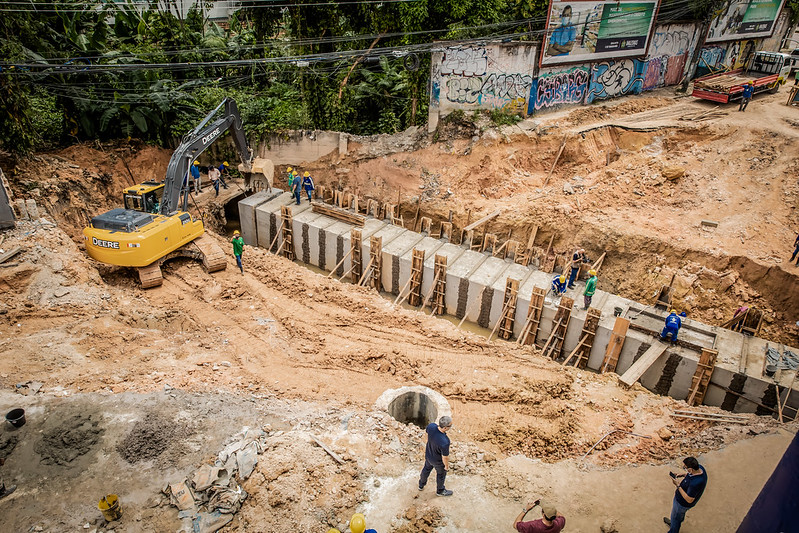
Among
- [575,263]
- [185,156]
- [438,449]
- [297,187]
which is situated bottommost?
[575,263]

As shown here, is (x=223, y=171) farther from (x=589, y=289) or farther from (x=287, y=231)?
(x=589, y=289)

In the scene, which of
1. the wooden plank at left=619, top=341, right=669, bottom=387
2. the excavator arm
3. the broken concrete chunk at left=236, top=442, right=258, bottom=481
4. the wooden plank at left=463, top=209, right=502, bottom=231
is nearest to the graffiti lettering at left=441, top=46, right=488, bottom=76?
the wooden plank at left=463, top=209, right=502, bottom=231

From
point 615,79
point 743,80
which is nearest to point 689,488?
point 615,79

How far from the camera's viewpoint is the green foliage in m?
21.9

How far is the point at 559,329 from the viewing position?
14289 mm

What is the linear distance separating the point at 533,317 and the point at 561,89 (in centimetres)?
1395

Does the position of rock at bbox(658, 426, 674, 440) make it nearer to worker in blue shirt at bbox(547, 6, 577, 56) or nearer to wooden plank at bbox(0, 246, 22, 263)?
wooden plank at bbox(0, 246, 22, 263)

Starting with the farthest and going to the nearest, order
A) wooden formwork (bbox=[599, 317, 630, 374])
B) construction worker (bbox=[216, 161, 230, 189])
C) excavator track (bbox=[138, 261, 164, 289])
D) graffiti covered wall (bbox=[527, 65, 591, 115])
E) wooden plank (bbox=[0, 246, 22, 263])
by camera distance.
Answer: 1. graffiti covered wall (bbox=[527, 65, 591, 115])
2. construction worker (bbox=[216, 161, 230, 189])
3. excavator track (bbox=[138, 261, 164, 289])
4. wooden formwork (bbox=[599, 317, 630, 374])
5. wooden plank (bbox=[0, 246, 22, 263])

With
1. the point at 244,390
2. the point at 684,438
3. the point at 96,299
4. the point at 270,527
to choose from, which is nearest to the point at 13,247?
the point at 96,299

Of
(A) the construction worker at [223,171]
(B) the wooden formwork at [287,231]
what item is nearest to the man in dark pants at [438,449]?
(B) the wooden formwork at [287,231]

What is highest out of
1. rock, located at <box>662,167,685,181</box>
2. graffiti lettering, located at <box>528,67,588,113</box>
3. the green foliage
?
graffiti lettering, located at <box>528,67,588,113</box>

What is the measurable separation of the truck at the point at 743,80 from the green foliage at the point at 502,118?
954 cm

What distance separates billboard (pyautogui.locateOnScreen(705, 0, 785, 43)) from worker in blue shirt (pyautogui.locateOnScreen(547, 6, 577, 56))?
11.4 meters

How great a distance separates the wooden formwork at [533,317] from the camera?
14.1 metres
